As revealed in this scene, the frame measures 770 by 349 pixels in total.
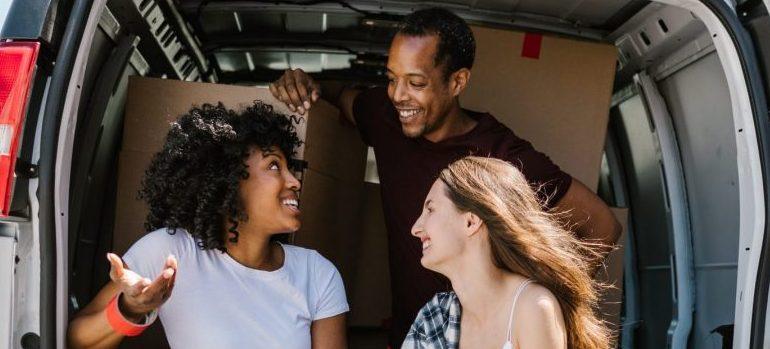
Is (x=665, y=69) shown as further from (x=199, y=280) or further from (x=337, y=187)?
(x=199, y=280)

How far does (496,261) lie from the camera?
2299mm

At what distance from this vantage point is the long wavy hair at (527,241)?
223 cm

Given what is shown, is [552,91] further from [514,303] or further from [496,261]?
[514,303]

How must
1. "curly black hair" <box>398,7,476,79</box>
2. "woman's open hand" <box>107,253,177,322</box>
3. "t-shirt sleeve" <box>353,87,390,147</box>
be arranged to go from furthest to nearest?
"t-shirt sleeve" <box>353,87,390,147</box>, "curly black hair" <box>398,7,476,79</box>, "woman's open hand" <box>107,253,177,322</box>

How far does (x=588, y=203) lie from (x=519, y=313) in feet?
2.48

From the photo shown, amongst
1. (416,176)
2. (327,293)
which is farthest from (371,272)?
(327,293)

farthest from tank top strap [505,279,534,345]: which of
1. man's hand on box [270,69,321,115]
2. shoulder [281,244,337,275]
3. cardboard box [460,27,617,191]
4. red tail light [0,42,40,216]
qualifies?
red tail light [0,42,40,216]

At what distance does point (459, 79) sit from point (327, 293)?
87 cm

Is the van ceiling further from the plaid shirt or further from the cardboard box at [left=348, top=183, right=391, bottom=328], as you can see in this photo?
the plaid shirt

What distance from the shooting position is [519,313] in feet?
7.04

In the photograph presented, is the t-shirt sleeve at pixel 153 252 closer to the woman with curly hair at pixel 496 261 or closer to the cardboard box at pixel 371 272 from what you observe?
the woman with curly hair at pixel 496 261

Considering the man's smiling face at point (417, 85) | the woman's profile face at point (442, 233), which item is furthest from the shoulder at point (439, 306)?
the man's smiling face at point (417, 85)

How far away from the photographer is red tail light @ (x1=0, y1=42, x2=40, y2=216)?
187cm

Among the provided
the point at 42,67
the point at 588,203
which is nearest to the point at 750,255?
the point at 588,203
